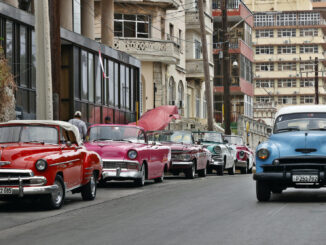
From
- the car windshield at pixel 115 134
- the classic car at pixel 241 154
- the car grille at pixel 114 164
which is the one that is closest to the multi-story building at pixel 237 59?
the classic car at pixel 241 154

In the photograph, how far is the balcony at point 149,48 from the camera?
157 feet

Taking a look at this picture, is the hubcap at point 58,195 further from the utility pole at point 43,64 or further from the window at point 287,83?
the window at point 287,83

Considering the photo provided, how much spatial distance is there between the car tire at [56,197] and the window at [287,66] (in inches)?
5043

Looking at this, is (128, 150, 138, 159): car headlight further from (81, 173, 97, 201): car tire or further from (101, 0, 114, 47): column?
(101, 0, 114, 47): column

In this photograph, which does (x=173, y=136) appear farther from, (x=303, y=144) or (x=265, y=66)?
(x=265, y=66)

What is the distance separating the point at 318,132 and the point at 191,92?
45133 millimetres

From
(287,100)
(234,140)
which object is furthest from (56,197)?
(287,100)

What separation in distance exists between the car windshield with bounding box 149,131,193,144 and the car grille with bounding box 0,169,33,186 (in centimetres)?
1394

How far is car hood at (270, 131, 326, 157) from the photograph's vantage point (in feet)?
53.5

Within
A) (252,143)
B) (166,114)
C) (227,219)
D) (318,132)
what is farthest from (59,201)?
(252,143)

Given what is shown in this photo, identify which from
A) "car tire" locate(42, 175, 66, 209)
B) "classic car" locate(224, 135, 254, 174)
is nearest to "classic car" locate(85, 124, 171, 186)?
"car tire" locate(42, 175, 66, 209)

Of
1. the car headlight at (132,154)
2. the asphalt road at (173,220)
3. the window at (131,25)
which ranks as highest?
the window at (131,25)

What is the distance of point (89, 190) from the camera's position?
59.6 ft

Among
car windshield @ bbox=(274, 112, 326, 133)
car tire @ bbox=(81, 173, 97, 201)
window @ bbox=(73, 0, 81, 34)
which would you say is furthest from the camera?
window @ bbox=(73, 0, 81, 34)
